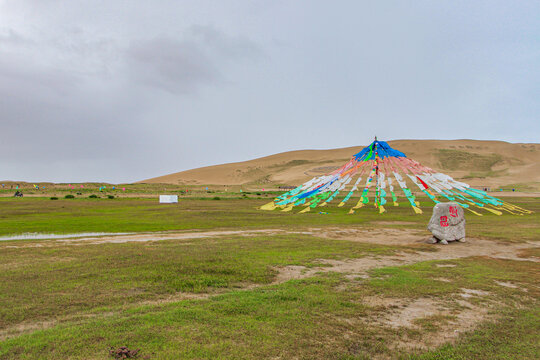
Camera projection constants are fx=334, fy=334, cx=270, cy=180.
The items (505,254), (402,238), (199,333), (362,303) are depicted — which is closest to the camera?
(199,333)

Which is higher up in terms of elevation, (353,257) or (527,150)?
(527,150)

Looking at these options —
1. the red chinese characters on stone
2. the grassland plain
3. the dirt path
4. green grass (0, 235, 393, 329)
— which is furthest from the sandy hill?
the grassland plain

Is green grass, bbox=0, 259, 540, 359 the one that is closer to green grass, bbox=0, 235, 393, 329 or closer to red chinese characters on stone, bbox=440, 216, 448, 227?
green grass, bbox=0, 235, 393, 329

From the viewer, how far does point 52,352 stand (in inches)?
172

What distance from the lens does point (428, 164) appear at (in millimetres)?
99062

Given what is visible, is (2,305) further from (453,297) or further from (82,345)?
(453,297)

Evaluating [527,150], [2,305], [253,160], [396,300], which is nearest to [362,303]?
[396,300]

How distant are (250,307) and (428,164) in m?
105

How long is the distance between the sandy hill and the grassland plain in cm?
7828

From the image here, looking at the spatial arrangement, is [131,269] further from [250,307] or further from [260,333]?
[260,333]

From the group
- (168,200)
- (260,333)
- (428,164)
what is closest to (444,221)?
(260,333)

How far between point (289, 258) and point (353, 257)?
221cm

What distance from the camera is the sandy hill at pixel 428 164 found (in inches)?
3347

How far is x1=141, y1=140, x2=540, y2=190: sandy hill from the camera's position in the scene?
85.0m
